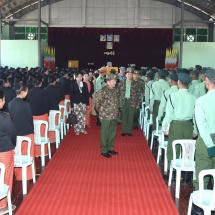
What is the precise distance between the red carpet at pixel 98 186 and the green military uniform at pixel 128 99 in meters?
1.17

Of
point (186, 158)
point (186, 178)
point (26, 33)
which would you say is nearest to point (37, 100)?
point (186, 178)

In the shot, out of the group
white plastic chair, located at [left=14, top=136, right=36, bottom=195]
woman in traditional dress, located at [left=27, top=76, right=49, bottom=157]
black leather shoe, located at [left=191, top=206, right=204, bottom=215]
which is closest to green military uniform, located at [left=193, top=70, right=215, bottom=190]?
black leather shoe, located at [left=191, top=206, right=204, bottom=215]

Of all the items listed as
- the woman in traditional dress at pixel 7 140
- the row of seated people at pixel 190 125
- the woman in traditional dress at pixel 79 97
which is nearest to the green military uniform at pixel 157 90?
the row of seated people at pixel 190 125

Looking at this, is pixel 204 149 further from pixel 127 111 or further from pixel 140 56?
pixel 140 56

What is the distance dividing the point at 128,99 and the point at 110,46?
18.9 m

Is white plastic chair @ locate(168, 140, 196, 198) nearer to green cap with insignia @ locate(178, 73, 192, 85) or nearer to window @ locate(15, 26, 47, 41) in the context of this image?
green cap with insignia @ locate(178, 73, 192, 85)

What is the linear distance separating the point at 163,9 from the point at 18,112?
23111 millimetres

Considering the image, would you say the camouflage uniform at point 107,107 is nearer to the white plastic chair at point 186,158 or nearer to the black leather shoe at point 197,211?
the white plastic chair at point 186,158

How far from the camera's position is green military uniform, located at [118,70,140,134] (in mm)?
9081

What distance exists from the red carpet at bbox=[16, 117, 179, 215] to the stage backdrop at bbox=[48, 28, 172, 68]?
19.4 meters

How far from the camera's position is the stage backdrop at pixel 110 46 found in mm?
26953

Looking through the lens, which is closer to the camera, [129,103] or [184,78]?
[184,78]

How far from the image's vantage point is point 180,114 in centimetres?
581

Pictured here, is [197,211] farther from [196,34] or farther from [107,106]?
[196,34]
